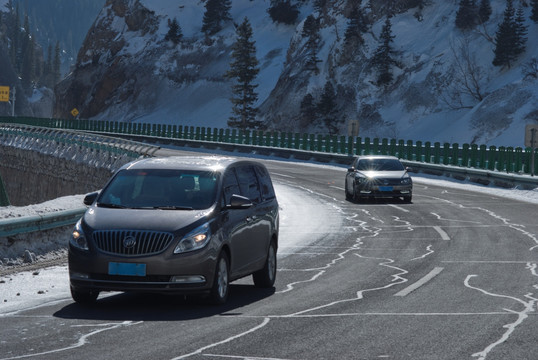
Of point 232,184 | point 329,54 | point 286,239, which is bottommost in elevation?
point 286,239

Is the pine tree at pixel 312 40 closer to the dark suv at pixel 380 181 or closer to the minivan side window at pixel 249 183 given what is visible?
the dark suv at pixel 380 181

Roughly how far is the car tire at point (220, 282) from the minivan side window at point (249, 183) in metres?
1.37

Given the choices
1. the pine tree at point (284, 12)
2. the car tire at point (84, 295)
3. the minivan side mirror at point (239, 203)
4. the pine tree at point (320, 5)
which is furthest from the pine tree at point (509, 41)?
the car tire at point (84, 295)

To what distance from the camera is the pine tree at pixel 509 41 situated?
69.3 meters

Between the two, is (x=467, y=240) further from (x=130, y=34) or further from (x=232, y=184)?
(x=130, y=34)

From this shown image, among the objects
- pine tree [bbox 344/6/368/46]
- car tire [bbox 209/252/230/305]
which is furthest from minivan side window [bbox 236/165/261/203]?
pine tree [bbox 344/6/368/46]

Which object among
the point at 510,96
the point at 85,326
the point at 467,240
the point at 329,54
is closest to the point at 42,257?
the point at 85,326

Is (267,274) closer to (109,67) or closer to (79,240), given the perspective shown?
(79,240)

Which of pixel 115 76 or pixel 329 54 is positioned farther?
pixel 115 76

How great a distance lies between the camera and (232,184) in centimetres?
1127

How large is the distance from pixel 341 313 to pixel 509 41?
207 feet

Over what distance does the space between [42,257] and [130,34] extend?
112m

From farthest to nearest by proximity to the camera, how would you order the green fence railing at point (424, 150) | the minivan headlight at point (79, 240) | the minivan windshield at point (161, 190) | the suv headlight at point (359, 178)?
the green fence railing at point (424, 150) → the suv headlight at point (359, 178) → the minivan windshield at point (161, 190) → the minivan headlight at point (79, 240)

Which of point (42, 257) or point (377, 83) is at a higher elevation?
point (377, 83)
